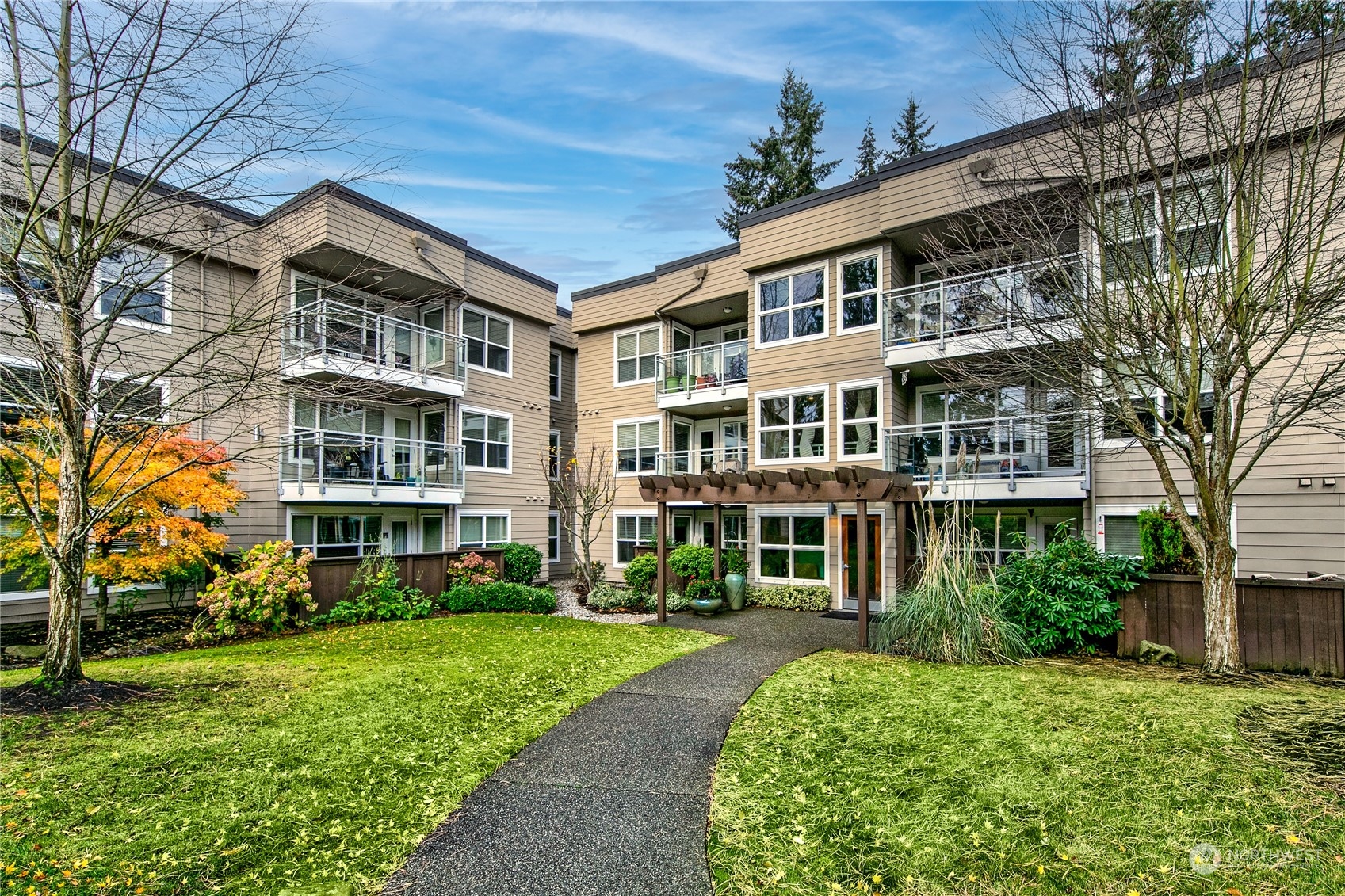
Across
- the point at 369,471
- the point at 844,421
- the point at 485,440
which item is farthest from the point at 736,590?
the point at 369,471

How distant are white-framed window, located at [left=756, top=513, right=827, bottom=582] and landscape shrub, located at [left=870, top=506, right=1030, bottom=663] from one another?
486cm

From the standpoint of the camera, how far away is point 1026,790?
14.6ft

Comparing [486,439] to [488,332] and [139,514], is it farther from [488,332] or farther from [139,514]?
[139,514]

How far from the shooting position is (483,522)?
17203 millimetres

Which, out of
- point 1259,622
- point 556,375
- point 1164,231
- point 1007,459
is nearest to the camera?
point 1164,231

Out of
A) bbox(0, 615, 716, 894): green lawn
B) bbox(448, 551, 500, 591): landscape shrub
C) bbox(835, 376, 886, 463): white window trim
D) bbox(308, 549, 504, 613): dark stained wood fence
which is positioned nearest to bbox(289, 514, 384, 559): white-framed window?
bbox(308, 549, 504, 613): dark stained wood fence

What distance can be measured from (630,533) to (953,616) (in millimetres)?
11551

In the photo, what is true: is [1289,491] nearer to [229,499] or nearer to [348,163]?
[348,163]

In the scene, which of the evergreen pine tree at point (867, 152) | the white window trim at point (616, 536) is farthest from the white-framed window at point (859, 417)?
the evergreen pine tree at point (867, 152)

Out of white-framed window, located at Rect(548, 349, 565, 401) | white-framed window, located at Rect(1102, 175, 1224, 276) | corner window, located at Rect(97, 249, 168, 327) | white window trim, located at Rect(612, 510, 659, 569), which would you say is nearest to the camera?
white-framed window, located at Rect(1102, 175, 1224, 276)

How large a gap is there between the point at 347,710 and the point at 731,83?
11.8 meters

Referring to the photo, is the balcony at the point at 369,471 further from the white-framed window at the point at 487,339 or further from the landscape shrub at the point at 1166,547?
the landscape shrub at the point at 1166,547

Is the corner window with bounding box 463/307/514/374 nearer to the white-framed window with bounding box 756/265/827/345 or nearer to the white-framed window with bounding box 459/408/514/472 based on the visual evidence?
the white-framed window with bounding box 459/408/514/472

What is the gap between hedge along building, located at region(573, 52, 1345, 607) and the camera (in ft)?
31.6
